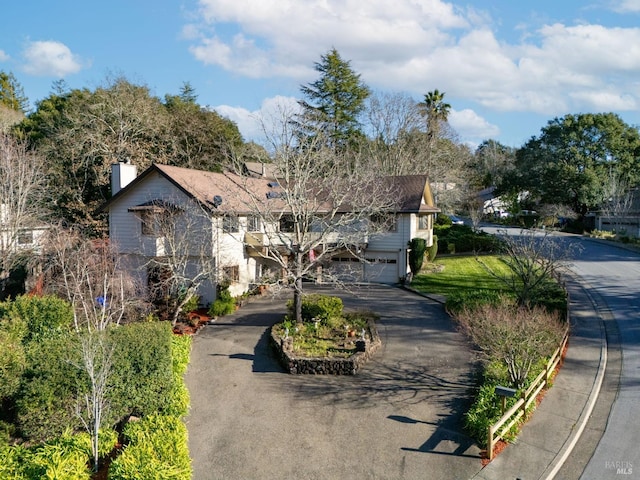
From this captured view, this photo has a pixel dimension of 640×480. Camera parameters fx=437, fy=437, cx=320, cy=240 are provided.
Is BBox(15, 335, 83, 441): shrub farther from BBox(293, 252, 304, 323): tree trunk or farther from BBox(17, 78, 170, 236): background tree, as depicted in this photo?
BBox(17, 78, 170, 236): background tree

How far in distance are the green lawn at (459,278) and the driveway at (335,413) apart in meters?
7.59

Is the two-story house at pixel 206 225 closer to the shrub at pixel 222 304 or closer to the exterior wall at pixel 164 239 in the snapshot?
the exterior wall at pixel 164 239

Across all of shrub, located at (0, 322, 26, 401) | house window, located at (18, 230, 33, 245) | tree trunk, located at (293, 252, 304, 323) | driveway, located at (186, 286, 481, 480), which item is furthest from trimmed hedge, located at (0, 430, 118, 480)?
house window, located at (18, 230, 33, 245)

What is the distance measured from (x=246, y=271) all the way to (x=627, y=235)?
40470mm

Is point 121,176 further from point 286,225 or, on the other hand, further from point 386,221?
point 386,221

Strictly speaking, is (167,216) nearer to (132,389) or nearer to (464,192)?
(132,389)

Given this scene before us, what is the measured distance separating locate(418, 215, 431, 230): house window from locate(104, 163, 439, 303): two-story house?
235cm

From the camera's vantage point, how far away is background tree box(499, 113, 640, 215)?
51.8 metres

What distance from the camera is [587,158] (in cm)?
5234

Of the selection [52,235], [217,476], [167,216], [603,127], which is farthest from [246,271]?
[603,127]

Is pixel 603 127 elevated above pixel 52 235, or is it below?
above

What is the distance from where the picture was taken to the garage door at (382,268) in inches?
1161

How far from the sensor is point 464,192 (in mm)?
54875

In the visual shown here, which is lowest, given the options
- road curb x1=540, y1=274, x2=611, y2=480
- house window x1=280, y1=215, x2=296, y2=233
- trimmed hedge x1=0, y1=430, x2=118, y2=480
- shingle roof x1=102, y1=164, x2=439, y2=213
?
road curb x1=540, y1=274, x2=611, y2=480
